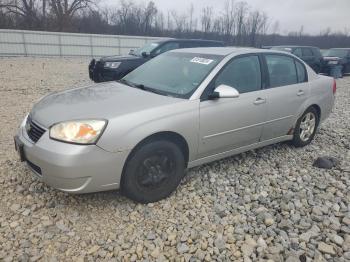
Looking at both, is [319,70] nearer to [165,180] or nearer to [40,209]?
[165,180]

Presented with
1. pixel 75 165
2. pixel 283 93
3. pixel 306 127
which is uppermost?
pixel 283 93

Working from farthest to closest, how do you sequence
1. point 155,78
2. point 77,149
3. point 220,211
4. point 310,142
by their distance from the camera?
point 310,142 → point 155,78 → point 220,211 → point 77,149

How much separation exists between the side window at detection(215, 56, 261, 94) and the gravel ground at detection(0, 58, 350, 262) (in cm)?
106

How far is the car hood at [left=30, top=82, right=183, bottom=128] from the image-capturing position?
9.44 feet

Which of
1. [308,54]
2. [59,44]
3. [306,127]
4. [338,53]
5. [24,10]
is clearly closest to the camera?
[306,127]

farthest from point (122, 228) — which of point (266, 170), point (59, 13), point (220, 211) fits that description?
point (59, 13)

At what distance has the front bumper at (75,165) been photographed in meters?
2.63

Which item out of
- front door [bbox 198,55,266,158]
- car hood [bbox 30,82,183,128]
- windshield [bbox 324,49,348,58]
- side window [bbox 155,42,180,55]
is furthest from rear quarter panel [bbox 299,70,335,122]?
windshield [bbox 324,49,348,58]

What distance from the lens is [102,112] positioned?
288cm

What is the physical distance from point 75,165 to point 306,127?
369 cm

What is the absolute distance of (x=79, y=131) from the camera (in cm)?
271

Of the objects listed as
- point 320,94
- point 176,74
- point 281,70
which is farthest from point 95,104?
point 320,94

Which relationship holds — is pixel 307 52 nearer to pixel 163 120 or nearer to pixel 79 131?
pixel 163 120

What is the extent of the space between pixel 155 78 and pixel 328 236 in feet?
8.21
